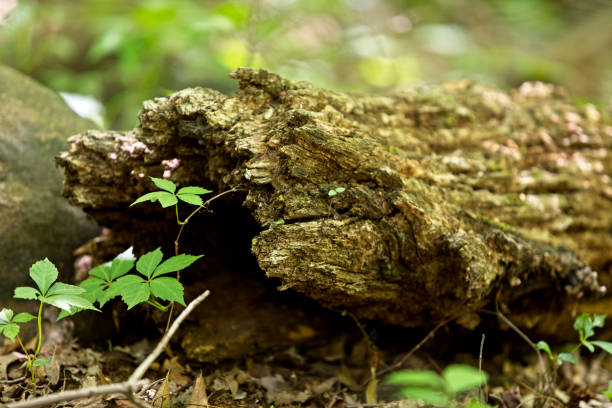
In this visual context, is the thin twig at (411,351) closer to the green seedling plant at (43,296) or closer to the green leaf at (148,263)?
the green leaf at (148,263)

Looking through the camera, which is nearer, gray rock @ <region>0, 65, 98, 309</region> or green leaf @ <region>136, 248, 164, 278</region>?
green leaf @ <region>136, 248, 164, 278</region>

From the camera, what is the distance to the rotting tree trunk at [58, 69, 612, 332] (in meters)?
2.00

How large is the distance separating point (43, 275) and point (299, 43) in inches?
236

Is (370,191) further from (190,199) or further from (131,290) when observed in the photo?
(131,290)

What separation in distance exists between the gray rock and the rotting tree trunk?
45cm

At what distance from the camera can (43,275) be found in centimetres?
187

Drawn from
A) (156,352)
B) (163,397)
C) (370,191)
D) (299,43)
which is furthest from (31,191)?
(299,43)

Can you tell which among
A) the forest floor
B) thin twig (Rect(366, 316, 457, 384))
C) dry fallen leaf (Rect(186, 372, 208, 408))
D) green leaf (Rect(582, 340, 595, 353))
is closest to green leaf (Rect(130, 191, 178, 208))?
the forest floor

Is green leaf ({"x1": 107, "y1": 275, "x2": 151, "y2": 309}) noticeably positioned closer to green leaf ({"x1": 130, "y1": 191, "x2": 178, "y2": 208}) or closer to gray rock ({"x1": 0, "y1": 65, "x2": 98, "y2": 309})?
green leaf ({"x1": 130, "y1": 191, "x2": 178, "y2": 208})

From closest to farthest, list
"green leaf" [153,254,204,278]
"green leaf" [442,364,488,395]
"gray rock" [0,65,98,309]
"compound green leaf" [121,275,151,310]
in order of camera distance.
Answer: "green leaf" [442,364,488,395]
"compound green leaf" [121,275,151,310]
"green leaf" [153,254,204,278]
"gray rock" [0,65,98,309]

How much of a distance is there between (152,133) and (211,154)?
0.34 meters

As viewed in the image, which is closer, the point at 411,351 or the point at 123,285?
the point at 123,285

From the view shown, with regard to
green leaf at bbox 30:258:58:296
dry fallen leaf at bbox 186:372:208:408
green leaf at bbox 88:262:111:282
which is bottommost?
dry fallen leaf at bbox 186:372:208:408

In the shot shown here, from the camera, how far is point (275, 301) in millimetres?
2582
